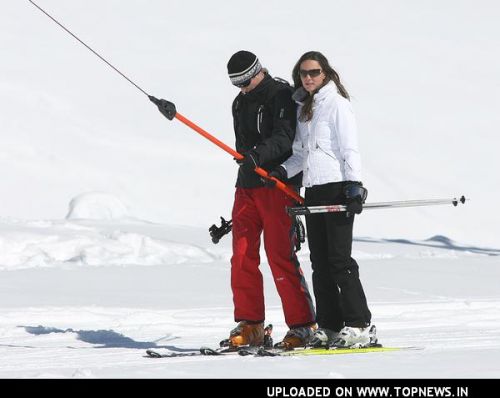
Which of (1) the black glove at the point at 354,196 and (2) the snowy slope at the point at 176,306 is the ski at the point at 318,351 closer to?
(2) the snowy slope at the point at 176,306

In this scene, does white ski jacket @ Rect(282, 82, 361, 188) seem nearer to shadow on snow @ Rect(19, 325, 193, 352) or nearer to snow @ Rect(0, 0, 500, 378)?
snow @ Rect(0, 0, 500, 378)

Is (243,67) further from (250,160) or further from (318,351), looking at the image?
(318,351)

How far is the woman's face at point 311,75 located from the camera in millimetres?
5660

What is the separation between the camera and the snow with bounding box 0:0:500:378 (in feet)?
21.3

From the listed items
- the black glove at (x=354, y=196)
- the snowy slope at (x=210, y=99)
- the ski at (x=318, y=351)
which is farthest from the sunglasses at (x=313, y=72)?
the snowy slope at (x=210, y=99)

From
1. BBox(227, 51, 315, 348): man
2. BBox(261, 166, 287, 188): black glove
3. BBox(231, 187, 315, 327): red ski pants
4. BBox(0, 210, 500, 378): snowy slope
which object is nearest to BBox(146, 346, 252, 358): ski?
BBox(0, 210, 500, 378): snowy slope

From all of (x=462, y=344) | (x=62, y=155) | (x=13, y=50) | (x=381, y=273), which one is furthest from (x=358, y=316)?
(x=13, y=50)

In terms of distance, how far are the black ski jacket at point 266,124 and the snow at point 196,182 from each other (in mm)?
592

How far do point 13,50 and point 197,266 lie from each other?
13.8 metres

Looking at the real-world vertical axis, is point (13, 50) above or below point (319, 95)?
above

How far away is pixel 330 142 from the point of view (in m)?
5.57

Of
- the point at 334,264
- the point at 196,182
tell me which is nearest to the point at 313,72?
the point at 334,264

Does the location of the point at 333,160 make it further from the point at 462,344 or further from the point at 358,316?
the point at 462,344

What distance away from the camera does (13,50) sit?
77.3ft
